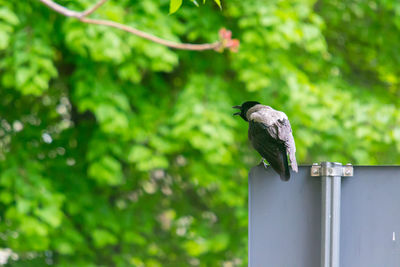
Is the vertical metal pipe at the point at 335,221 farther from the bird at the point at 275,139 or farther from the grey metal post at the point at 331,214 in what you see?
the bird at the point at 275,139

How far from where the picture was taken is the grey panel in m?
1.46

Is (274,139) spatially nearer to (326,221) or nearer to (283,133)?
(283,133)

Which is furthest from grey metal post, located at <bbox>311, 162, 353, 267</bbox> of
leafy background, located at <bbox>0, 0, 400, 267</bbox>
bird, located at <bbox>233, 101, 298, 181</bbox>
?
leafy background, located at <bbox>0, 0, 400, 267</bbox>

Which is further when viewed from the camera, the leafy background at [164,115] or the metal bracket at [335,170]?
the leafy background at [164,115]

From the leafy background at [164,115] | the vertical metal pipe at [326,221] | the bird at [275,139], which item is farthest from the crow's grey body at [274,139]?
the leafy background at [164,115]

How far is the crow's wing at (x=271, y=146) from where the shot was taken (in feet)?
4.92

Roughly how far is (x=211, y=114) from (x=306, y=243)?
2.63 meters

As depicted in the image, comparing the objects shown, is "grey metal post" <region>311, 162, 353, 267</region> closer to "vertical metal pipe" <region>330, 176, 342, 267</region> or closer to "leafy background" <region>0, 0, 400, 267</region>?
"vertical metal pipe" <region>330, 176, 342, 267</region>

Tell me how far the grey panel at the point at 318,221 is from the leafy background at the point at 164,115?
2.46 meters

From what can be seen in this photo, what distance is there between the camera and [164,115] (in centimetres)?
451

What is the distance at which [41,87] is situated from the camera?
152 inches

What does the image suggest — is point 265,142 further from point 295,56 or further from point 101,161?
point 295,56

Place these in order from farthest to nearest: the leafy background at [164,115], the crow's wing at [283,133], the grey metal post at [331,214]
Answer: the leafy background at [164,115] → the crow's wing at [283,133] → the grey metal post at [331,214]

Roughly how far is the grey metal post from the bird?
0.10 m
